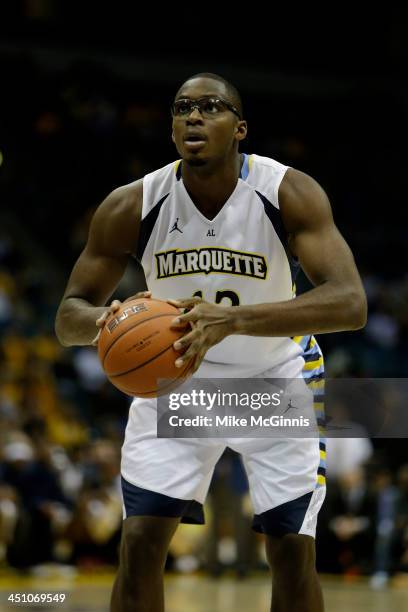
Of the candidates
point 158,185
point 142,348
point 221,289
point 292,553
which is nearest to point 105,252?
point 158,185

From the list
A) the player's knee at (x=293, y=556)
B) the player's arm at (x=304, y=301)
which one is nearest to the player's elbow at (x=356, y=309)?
the player's arm at (x=304, y=301)

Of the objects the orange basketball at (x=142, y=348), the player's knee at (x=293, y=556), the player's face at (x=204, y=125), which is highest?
the player's face at (x=204, y=125)

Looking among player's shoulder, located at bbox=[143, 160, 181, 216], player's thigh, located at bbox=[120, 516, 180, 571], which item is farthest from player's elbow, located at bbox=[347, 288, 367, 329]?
player's thigh, located at bbox=[120, 516, 180, 571]

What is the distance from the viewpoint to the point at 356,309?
432cm

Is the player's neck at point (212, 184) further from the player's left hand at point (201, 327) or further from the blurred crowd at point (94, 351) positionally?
the blurred crowd at point (94, 351)

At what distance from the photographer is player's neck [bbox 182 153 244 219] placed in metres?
4.73

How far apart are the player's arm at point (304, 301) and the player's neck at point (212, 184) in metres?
0.24

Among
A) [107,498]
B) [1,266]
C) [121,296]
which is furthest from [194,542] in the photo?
[1,266]

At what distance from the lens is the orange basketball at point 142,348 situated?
4.07 metres

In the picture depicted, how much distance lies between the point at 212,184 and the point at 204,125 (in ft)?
1.02

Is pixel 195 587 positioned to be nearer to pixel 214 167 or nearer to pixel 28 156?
pixel 214 167

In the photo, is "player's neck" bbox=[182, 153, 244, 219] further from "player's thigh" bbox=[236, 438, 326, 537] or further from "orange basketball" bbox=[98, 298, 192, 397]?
"player's thigh" bbox=[236, 438, 326, 537]

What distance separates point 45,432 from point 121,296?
3.21 m

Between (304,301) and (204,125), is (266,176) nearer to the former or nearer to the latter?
(204,125)
